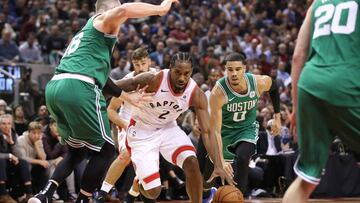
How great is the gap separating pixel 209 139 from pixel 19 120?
6104 mm

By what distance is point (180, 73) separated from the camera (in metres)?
7.42

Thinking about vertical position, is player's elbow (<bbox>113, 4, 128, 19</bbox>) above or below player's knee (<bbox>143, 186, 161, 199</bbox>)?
above

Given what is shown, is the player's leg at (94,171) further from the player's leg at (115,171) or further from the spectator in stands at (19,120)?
the spectator in stands at (19,120)

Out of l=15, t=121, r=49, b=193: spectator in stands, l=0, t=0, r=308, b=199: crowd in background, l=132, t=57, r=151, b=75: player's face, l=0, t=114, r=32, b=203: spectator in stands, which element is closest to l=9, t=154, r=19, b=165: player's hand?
l=0, t=114, r=32, b=203: spectator in stands

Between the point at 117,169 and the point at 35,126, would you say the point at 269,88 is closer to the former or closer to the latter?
the point at 117,169

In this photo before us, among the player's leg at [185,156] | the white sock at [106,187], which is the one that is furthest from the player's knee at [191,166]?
the white sock at [106,187]

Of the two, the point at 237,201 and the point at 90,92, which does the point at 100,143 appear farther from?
the point at 237,201

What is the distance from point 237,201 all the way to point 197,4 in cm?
1545

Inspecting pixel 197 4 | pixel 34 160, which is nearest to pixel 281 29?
pixel 197 4

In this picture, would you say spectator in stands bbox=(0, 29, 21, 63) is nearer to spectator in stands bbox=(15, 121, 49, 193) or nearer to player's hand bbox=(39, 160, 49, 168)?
spectator in stands bbox=(15, 121, 49, 193)

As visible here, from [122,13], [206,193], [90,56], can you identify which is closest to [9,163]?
[206,193]

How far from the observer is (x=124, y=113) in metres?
9.75

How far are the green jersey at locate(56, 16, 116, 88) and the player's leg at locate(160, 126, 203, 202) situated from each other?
1070mm

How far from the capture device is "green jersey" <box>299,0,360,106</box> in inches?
172
